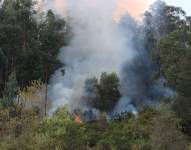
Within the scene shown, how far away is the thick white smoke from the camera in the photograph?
220 feet

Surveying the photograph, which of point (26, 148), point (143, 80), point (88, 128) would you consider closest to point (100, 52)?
point (143, 80)

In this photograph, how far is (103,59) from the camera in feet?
234

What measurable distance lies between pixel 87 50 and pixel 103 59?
2912mm

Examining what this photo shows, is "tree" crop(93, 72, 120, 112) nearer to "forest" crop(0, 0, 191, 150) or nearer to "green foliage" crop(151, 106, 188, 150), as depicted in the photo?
"forest" crop(0, 0, 191, 150)

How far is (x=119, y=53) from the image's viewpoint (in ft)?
233

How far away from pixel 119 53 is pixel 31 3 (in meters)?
12.6

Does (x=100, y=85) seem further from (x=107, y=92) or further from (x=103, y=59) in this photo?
(x=103, y=59)

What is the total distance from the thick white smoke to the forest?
1.04 meters

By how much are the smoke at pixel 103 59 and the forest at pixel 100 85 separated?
256 mm

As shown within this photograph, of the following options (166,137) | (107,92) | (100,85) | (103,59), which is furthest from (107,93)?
(166,137)

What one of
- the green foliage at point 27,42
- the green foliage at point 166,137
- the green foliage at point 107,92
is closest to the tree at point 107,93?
the green foliage at point 107,92

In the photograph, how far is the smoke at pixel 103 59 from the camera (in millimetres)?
65000

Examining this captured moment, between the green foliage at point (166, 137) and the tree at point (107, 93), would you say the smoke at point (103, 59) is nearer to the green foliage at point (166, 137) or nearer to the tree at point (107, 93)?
the tree at point (107, 93)

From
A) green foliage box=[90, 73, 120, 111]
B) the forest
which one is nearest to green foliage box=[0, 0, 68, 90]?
the forest
